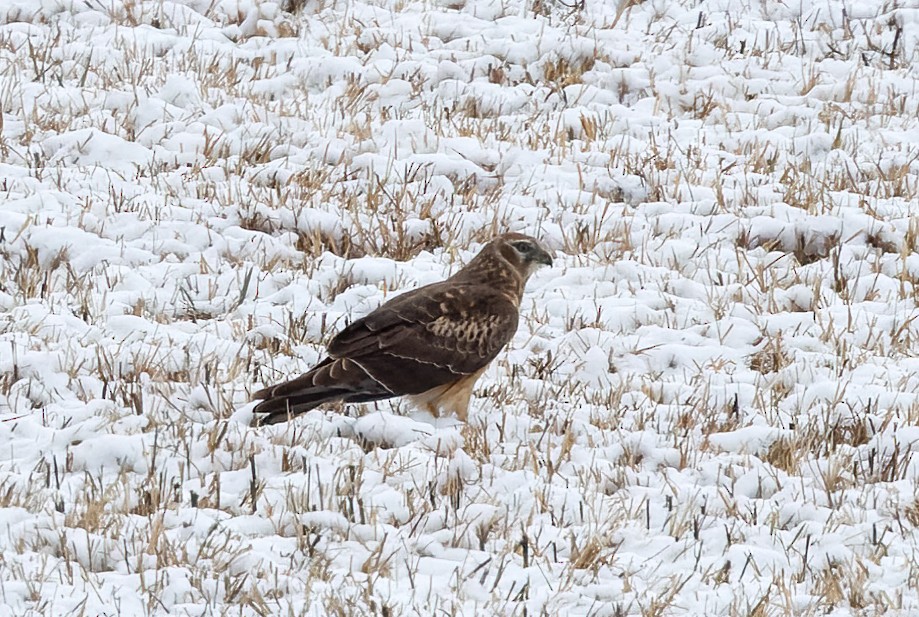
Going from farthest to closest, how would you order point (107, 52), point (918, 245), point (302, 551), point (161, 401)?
point (107, 52) < point (918, 245) < point (161, 401) < point (302, 551)

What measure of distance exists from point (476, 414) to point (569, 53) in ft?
17.5

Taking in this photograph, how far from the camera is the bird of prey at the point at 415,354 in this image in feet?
20.6

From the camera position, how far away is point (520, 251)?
24.2 feet

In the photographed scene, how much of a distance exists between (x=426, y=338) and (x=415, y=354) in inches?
4.4

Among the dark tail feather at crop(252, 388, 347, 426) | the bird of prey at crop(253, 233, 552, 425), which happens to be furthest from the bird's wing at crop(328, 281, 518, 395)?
the dark tail feather at crop(252, 388, 347, 426)

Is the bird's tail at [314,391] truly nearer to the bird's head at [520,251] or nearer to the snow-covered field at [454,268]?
the snow-covered field at [454,268]

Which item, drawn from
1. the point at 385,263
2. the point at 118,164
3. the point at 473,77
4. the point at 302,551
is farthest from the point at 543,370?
the point at 473,77

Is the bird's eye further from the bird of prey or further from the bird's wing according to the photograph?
the bird's wing

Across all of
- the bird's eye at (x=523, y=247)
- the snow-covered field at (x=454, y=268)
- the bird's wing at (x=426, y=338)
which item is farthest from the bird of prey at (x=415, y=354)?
the bird's eye at (x=523, y=247)

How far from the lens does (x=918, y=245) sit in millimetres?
8805

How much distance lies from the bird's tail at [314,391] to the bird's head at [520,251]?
1.31 meters

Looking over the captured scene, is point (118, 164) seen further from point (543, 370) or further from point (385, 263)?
point (543, 370)

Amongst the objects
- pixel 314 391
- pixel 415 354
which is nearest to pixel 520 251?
pixel 415 354

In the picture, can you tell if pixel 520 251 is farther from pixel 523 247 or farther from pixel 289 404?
pixel 289 404
